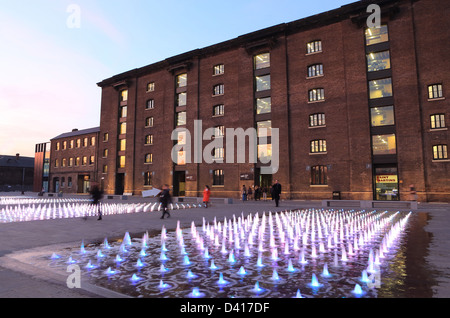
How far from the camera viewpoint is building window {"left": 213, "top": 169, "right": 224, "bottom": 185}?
35688 mm

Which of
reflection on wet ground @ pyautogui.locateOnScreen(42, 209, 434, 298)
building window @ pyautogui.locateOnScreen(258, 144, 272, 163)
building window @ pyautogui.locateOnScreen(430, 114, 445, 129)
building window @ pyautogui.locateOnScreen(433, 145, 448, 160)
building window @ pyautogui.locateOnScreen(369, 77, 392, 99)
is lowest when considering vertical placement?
reflection on wet ground @ pyautogui.locateOnScreen(42, 209, 434, 298)

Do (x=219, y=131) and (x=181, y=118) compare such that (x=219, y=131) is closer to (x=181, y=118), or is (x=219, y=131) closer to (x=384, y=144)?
(x=181, y=118)

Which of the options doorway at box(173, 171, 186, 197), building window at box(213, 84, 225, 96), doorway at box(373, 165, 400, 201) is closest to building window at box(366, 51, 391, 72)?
doorway at box(373, 165, 400, 201)

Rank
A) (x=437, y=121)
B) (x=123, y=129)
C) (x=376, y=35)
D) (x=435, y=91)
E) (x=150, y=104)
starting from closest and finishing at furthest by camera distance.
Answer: (x=437, y=121), (x=435, y=91), (x=376, y=35), (x=150, y=104), (x=123, y=129)

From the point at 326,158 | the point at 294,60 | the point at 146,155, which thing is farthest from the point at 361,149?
the point at 146,155

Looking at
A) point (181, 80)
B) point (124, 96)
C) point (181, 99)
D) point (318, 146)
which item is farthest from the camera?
point (124, 96)

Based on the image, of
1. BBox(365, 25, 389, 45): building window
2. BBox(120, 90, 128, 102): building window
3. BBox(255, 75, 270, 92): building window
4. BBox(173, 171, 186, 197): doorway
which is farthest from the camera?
BBox(120, 90, 128, 102): building window

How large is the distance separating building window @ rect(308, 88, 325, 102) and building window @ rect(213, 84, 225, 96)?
11.5 meters

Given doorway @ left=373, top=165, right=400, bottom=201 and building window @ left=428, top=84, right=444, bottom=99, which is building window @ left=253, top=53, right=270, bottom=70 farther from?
doorway @ left=373, top=165, right=400, bottom=201

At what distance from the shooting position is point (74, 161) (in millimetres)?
54906

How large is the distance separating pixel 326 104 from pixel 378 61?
6.24 meters

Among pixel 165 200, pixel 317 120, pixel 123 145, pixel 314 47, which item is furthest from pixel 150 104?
pixel 165 200

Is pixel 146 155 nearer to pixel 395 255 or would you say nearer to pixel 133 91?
pixel 133 91
